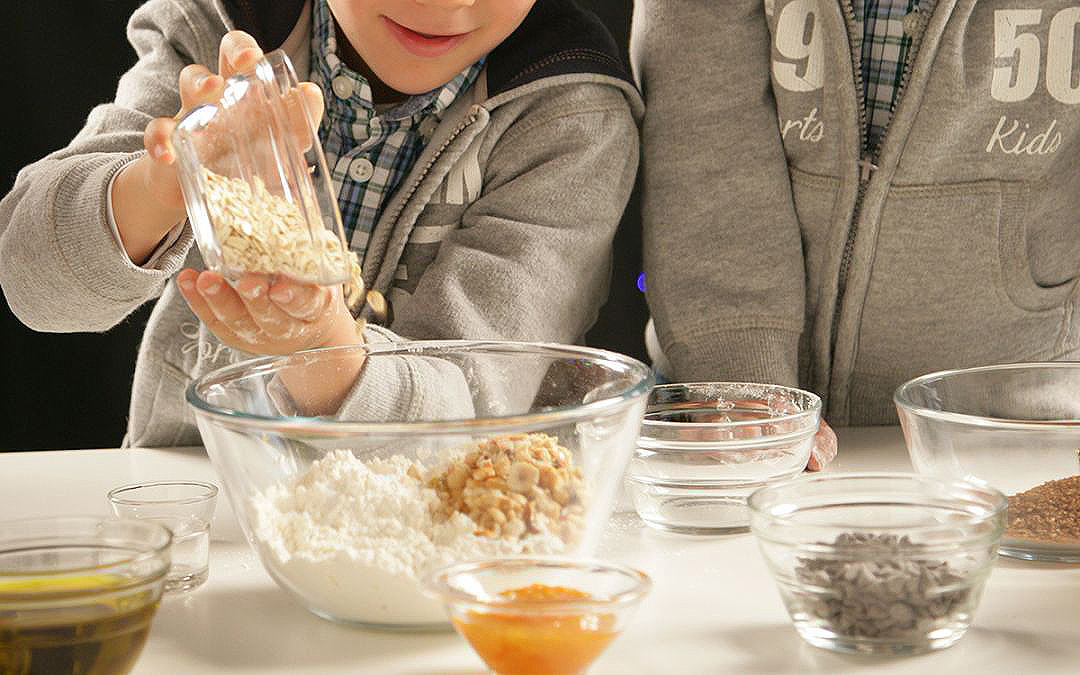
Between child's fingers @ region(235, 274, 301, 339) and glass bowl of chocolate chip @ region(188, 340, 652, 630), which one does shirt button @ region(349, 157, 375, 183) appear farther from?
glass bowl of chocolate chip @ region(188, 340, 652, 630)

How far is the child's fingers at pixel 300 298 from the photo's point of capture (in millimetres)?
1013

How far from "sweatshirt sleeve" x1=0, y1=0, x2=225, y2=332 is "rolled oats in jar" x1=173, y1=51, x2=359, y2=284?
0.90 ft

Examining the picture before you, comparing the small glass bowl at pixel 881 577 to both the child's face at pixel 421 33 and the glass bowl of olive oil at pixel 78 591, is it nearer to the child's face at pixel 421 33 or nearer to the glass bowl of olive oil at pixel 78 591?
the glass bowl of olive oil at pixel 78 591

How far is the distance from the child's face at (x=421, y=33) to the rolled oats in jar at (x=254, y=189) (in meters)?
0.31

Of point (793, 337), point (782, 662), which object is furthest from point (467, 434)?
point (793, 337)

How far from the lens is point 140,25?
60.3 inches

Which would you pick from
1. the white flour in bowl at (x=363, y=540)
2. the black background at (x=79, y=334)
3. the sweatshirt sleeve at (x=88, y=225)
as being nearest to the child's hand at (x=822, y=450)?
the white flour in bowl at (x=363, y=540)

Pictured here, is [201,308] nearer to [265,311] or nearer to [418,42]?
[265,311]

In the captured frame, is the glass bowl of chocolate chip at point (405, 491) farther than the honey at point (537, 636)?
Yes

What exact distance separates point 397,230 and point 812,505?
0.72m

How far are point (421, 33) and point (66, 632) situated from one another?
0.81 metres

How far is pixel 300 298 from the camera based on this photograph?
1029 mm

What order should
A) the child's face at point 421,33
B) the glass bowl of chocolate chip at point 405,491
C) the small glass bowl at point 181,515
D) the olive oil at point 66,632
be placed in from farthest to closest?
1. the child's face at point 421,33
2. the small glass bowl at point 181,515
3. the glass bowl of chocolate chip at point 405,491
4. the olive oil at point 66,632

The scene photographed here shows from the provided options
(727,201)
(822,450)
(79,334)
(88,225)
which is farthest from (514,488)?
(79,334)
